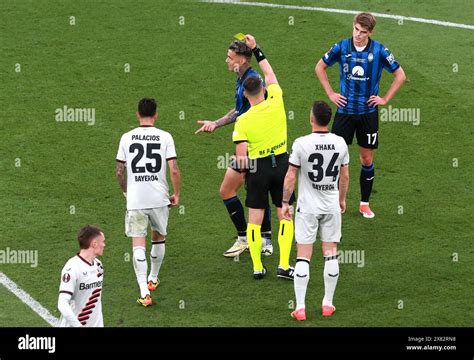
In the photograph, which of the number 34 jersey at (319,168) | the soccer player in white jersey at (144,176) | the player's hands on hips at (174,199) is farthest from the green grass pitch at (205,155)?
the number 34 jersey at (319,168)

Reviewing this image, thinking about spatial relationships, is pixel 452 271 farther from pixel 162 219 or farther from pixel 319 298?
pixel 162 219

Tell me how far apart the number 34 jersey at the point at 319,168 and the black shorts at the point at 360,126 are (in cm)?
288

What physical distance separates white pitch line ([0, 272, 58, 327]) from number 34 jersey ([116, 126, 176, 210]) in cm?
152

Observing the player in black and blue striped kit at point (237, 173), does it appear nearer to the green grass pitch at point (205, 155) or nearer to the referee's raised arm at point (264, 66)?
the referee's raised arm at point (264, 66)

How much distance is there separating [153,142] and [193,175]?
13.2 feet

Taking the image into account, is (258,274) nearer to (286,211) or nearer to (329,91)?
(286,211)

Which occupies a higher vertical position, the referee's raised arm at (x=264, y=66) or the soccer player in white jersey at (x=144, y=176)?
the referee's raised arm at (x=264, y=66)

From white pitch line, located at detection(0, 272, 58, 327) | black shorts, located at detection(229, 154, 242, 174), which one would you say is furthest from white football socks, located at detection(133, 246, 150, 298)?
black shorts, located at detection(229, 154, 242, 174)

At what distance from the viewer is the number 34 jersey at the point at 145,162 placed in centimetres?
1265

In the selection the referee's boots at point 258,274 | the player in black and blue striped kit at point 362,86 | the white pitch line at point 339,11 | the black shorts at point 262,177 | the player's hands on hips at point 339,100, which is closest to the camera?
the black shorts at point 262,177

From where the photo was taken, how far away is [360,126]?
15.2 meters
